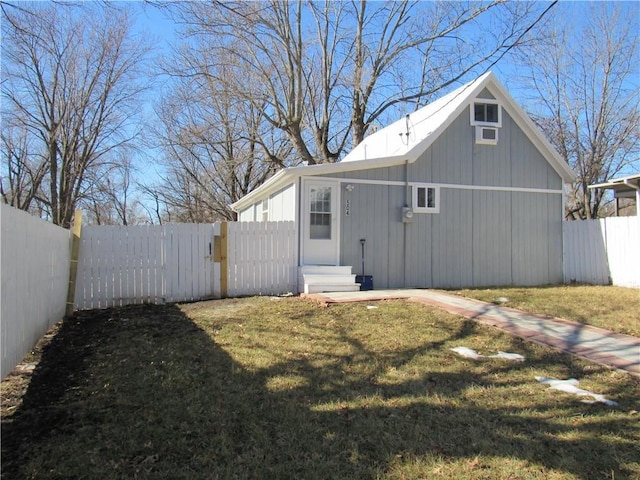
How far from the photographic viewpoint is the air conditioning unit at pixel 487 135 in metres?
11.5

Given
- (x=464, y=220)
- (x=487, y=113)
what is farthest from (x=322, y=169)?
(x=487, y=113)

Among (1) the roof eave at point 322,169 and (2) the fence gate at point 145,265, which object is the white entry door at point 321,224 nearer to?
(1) the roof eave at point 322,169

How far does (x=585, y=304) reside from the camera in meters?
8.04

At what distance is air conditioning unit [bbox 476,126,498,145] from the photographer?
37.9 ft

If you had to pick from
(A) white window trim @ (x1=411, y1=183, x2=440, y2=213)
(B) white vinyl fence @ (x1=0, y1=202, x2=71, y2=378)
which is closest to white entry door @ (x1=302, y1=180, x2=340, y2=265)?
(A) white window trim @ (x1=411, y1=183, x2=440, y2=213)

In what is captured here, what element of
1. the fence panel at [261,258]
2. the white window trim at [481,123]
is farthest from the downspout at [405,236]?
the fence panel at [261,258]

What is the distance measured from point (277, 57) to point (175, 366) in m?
17.1

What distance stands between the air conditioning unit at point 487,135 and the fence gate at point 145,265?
708cm

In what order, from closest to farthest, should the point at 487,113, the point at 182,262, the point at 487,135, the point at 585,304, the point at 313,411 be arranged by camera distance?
the point at 313,411 → the point at 585,304 → the point at 182,262 → the point at 487,135 → the point at 487,113

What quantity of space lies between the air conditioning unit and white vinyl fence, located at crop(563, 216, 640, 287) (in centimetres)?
331

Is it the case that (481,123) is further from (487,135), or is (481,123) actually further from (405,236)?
(405,236)

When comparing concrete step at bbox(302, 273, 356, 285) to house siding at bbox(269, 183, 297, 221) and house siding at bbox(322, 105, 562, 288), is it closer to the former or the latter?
house siding at bbox(322, 105, 562, 288)

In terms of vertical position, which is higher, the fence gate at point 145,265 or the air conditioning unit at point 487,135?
the air conditioning unit at point 487,135

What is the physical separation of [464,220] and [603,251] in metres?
3.92
